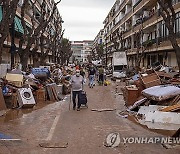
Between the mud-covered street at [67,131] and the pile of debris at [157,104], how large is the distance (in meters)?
0.59

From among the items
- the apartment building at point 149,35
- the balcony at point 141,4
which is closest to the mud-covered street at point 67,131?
the apartment building at point 149,35

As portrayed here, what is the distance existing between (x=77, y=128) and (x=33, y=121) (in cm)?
209

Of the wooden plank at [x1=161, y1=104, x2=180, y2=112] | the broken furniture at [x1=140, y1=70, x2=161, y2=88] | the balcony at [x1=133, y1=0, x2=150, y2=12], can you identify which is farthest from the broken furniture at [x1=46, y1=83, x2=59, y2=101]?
the balcony at [x1=133, y1=0, x2=150, y2=12]

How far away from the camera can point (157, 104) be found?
45.6ft

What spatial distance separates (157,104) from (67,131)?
4802 millimetres

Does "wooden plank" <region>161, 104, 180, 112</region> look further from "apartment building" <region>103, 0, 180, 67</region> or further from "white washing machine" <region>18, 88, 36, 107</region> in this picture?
"apartment building" <region>103, 0, 180, 67</region>

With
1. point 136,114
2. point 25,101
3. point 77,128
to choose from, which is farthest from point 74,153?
point 25,101

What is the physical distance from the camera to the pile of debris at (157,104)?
37.3ft

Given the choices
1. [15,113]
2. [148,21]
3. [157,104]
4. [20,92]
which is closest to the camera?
[157,104]

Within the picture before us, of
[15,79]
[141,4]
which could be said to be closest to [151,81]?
[15,79]

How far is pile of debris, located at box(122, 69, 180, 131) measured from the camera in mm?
11359

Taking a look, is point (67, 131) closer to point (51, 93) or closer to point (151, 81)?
point (151, 81)

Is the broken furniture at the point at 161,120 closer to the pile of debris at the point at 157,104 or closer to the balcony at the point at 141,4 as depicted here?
the pile of debris at the point at 157,104

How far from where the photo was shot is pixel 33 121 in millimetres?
12359
